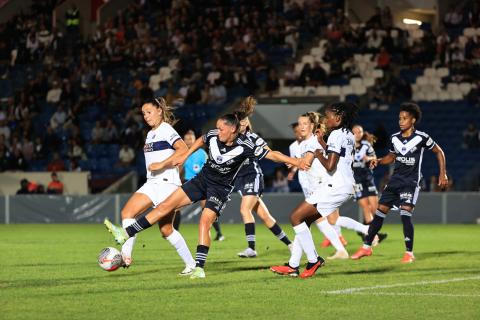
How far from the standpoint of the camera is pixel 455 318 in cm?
880

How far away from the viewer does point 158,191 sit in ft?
42.9

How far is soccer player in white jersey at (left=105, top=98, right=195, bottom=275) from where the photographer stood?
12953mm

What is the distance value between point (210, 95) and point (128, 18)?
7.61 m

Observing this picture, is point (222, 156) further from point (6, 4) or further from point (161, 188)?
point (6, 4)

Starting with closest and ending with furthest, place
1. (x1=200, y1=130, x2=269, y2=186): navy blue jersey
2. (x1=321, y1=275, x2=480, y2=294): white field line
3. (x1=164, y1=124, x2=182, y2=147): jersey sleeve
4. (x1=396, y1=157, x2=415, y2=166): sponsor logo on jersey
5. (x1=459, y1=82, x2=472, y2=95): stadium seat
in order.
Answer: (x1=321, y1=275, x2=480, y2=294): white field line, (x1=200, y1=130, x2=269, y2=186): navy blue jersey, (x1=164, y1=124, x2=182, y2=147): jersey sleeve, (x1=396, y1=157, x2=415, y2=166): sponsor logo on jersey, (x1=459, y1=82, x2=472, y2=95): stadium seat

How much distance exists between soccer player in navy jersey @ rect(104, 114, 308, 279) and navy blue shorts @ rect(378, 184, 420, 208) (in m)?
3.83

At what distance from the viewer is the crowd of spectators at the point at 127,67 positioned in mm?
34781

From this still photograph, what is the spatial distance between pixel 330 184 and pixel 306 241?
804 millimetres

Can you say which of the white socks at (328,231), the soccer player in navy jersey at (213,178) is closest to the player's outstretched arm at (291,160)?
the soccer player in navy jersey at (213,178)

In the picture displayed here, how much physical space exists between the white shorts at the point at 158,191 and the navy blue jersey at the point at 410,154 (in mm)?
3920

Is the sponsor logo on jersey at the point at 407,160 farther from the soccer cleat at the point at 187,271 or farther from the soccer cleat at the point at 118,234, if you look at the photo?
the soccer cleat at the point at 118,234

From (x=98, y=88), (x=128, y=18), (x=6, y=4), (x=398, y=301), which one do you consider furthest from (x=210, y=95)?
(x=398, y=301)

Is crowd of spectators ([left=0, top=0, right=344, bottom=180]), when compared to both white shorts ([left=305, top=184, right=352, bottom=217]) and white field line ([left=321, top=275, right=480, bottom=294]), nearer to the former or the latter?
white shorts ([left=305, top=184, right=352, bottom=217])

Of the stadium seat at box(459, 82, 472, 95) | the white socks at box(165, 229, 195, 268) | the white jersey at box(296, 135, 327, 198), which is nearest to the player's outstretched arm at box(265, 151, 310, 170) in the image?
the white jersey at box(296, 135, 327, 198)
